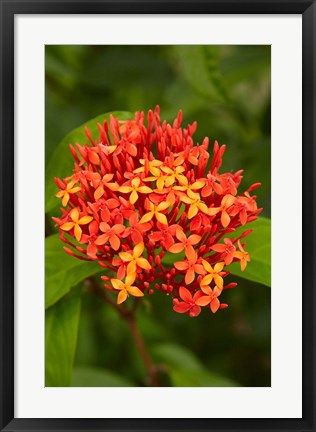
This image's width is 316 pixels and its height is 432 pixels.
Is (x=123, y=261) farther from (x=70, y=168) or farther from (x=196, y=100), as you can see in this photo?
(x=196, y=100)

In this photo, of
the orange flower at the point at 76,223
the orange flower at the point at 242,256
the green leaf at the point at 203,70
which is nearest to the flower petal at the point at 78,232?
the orange flower at the point at 76,223

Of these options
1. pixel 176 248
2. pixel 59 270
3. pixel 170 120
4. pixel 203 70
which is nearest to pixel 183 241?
pixel 176 248

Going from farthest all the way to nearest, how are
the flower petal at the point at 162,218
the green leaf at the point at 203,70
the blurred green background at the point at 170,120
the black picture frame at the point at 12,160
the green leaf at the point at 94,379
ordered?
the blurred green background at the point at 170,120
the green leaf at the point at 94,379
the green leaf at the point at 203,70
the black picture frame at the point at 12,160
the flower petal at the point at 162,218

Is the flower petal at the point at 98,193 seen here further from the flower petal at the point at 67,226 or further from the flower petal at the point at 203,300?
the flower petal at the point at 203,300

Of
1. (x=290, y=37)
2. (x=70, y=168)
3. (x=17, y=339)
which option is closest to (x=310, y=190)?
(x=290, y=37)

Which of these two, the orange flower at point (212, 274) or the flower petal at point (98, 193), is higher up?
the flower petal at point (98, 193)

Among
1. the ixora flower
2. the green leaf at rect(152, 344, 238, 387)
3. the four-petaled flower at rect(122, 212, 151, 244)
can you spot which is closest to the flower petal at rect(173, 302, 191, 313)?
the ixora flower
